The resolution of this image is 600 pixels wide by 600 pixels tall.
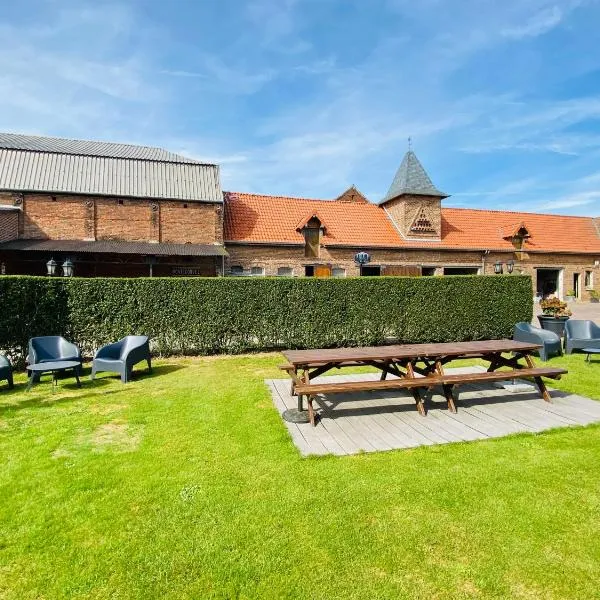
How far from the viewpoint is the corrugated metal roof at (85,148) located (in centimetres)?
1989

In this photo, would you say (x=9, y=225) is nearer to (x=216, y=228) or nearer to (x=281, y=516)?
(x=216, y=228)

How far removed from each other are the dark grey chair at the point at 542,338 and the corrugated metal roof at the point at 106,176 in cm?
1580

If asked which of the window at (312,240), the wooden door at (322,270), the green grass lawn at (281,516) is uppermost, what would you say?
the window at (312,240)

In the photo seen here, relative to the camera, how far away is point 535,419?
536 cm

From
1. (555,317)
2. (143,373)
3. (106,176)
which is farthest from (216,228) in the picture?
→ (555,317)

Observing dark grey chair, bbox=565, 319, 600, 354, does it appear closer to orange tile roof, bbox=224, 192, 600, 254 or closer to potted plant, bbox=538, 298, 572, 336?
potted plant, bbox=538, 298, 572, 336

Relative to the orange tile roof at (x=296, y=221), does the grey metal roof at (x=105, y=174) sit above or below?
above

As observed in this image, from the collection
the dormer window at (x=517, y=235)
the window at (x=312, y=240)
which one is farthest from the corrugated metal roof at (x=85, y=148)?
the dormer window at (x=517, y=235)

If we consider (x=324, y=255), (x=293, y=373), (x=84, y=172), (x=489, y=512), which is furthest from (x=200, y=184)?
(x=489, y=512)

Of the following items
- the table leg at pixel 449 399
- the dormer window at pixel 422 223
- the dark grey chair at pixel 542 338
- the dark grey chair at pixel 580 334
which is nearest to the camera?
the table leg at pixel 449 399

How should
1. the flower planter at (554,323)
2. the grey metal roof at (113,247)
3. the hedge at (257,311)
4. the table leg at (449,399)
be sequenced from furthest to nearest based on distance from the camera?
the grey metal roof at (113,247) → the flower planter at (554,323) → the hedge at (257,311) → the table leg at (449,399)

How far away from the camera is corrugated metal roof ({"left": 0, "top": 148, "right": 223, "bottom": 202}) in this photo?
18438 mm

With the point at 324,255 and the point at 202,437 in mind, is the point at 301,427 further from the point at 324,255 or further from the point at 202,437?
the point at 324,255

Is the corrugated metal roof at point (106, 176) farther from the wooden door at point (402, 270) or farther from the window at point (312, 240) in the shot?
the wooden door at point (402, 270)
